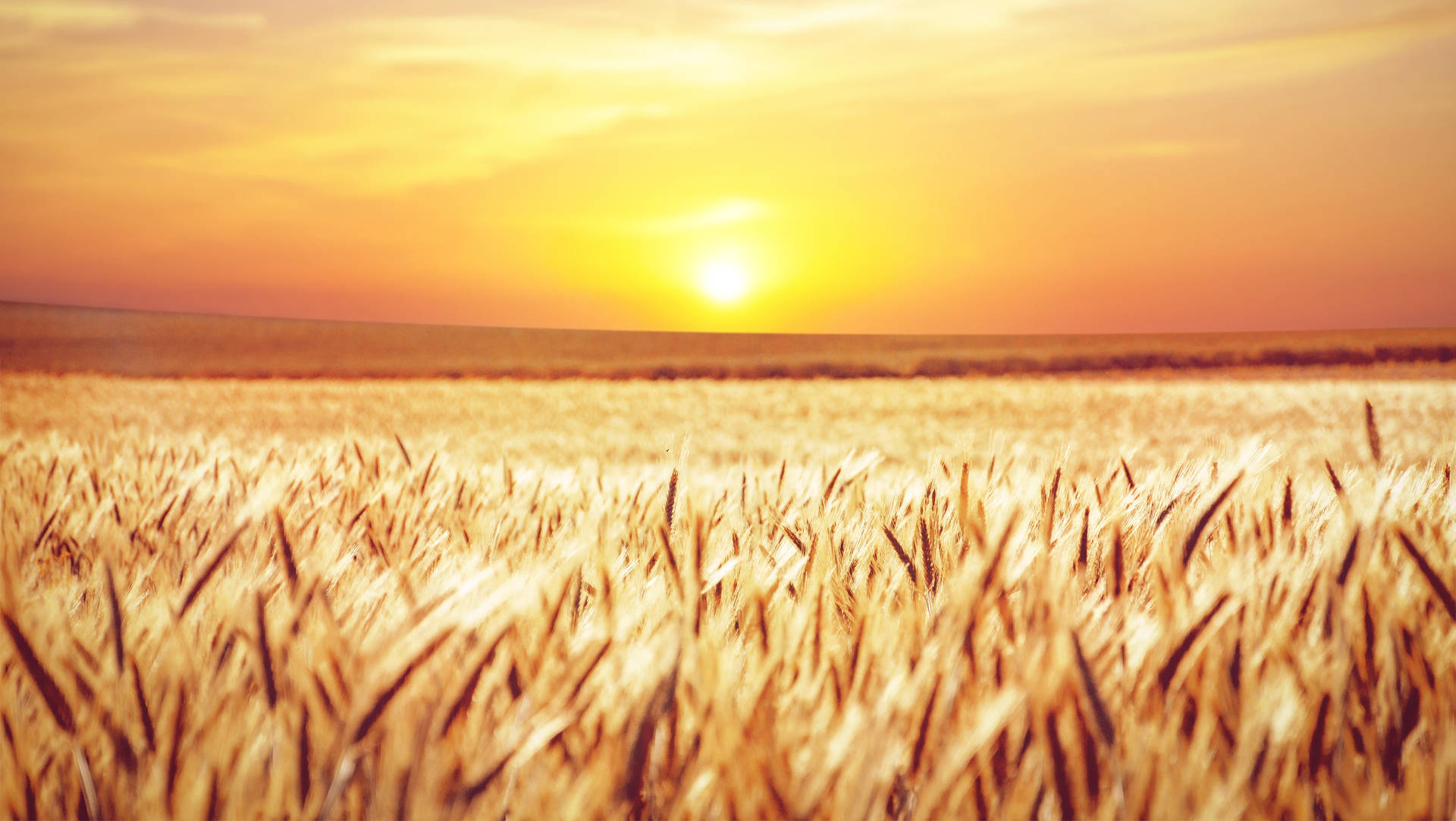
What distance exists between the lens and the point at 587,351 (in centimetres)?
3712

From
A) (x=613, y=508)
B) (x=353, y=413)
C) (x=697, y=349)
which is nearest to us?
(x=613, y=508)

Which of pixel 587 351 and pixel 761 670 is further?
pixel 587 351

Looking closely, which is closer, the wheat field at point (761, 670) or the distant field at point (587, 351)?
the wheat field at point (761, 670)

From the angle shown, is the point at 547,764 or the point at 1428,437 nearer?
the point at 547,764

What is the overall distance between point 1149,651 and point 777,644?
29 cm

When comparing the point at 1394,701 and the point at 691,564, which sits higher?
the point at 691,564

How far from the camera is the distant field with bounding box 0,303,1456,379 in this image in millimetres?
27844

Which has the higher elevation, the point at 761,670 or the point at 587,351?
the point at 587,351

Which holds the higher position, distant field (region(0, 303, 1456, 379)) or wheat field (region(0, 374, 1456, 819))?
distant field (region(0, 303, 1456, 379))

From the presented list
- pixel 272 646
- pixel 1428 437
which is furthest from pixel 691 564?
pixel 1428 437

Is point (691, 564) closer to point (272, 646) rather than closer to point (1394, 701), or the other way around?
point (272, 646)

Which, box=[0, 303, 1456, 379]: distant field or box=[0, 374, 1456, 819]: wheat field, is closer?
box=[0, 374, 1456, 819]: wheat field

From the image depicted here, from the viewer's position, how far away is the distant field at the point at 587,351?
27.8 metres

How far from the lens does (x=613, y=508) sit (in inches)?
67.2
